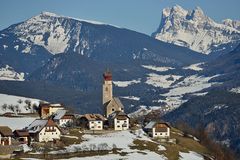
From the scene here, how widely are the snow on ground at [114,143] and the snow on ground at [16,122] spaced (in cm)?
1780

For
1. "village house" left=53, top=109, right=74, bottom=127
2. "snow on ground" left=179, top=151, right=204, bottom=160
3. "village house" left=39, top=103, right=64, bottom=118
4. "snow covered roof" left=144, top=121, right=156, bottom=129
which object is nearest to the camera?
"snow on ground" left=179, top=151, right=204, bottom=160

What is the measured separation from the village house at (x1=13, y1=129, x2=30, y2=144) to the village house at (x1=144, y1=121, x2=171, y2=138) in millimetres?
37436

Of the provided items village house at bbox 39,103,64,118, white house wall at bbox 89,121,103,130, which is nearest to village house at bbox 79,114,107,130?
white house wall at bbox 89,121,103,130

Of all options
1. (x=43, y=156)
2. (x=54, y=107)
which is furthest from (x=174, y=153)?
(x=54, y=107)

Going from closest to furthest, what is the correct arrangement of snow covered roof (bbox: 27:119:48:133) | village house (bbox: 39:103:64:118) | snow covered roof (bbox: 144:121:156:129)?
snow covered roof (bbox: 27:119:48:133) → snow covered roof (bbox: 144:121:156:129) → village house (bbox: 39:103:64:118)

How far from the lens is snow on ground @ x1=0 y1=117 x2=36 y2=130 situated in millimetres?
178188

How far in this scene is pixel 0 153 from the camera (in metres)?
144

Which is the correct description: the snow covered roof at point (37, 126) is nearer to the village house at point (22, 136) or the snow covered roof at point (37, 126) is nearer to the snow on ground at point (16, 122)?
the village house at point (22, 136)

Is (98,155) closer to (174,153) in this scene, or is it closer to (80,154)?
(80,154)

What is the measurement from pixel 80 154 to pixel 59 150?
4.55m

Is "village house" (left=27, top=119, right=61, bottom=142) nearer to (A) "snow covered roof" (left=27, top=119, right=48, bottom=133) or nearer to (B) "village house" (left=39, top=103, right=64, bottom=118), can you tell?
(A) "snow covered roof" (left=27, top=119, right=48, bottom=133)

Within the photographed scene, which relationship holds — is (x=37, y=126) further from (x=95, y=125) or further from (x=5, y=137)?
(x=95, y=125)

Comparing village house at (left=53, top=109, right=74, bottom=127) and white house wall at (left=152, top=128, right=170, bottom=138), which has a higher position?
village house at (left=53, top=109, right=74, bottom=127)

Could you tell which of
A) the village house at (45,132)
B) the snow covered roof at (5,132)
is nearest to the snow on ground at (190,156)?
the village house at (45,132)
